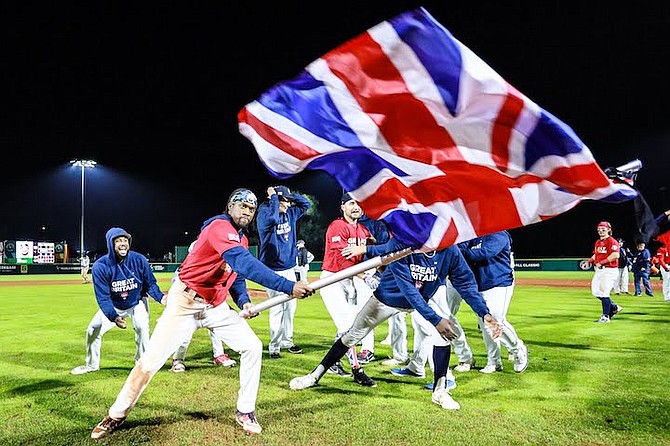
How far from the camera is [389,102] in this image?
13.4 feet

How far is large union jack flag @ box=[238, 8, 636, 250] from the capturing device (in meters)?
3.72

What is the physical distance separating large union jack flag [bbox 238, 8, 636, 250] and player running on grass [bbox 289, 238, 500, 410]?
4.70ft

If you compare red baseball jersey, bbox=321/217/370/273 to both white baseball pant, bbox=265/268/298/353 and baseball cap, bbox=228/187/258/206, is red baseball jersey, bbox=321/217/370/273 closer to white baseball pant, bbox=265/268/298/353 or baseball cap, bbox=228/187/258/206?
white baseball pant, bbox=265/268/298/353

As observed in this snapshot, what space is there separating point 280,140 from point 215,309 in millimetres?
1971

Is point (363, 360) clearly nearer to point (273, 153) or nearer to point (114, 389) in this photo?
point (114, 389)

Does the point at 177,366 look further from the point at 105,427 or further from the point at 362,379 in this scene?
the point at 105,427

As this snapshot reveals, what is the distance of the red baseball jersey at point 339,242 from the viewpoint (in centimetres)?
795

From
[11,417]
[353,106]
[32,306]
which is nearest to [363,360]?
[11,417]

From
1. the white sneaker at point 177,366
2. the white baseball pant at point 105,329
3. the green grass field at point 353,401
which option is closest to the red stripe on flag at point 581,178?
the green grass field at point 353,401

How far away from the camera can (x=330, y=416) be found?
5.50 m

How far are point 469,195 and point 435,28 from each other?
4.26 feet

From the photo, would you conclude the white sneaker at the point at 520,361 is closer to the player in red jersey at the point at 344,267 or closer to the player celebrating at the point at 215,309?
the player in red jersey at the point at 344,267

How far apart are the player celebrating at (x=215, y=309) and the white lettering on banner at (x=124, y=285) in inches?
105

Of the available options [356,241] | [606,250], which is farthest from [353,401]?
[606,250]
